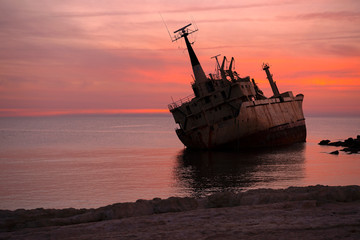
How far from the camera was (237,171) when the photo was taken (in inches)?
1261

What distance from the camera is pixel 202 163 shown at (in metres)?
37.9

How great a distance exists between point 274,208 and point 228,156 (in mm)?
30382

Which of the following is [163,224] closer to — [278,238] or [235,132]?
[278,238]

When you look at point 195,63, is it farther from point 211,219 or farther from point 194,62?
point 211,219

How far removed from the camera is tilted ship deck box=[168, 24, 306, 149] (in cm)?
4184

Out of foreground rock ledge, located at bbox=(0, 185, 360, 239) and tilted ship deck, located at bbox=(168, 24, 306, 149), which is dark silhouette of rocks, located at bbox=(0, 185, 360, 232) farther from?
tilted ship deck, located at bbox=(168, 24, 306, 149)

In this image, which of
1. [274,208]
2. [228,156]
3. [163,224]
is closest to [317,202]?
[274,208]

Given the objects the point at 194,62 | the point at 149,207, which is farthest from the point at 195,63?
the point at 149,207

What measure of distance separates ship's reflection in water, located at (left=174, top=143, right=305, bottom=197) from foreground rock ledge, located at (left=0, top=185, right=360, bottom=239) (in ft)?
37.7

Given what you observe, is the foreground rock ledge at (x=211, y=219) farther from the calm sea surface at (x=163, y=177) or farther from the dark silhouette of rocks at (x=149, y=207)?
the calm sea surface at (x=163, y=177)

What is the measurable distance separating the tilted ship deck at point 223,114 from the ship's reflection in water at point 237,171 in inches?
54.4

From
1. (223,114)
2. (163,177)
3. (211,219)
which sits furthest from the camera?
(223,114)

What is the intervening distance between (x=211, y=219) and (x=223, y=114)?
107ft

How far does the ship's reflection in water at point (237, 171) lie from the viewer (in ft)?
84.3
